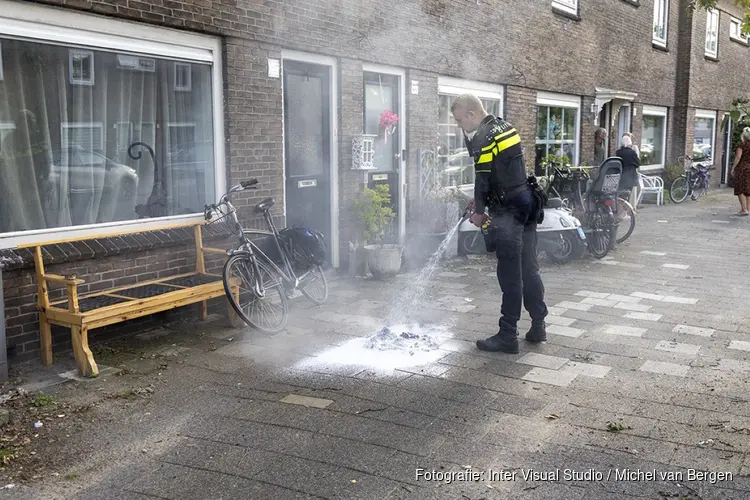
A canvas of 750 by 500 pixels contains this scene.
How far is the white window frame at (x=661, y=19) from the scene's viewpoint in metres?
18.2

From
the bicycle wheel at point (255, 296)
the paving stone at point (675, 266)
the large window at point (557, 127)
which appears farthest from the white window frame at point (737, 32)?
the bicycle wheel at point (255, 296)

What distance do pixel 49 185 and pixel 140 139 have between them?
962 mm

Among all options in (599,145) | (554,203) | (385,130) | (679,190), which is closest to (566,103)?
(599,145)

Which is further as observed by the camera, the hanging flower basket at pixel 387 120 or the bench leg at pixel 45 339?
the hanging flower basket at pixel 387 120

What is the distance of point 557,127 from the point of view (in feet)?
46.3

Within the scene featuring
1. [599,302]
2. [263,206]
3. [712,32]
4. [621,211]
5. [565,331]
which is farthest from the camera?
[712,32]

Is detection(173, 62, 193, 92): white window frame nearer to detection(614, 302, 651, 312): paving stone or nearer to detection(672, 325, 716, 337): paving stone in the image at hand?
detection(614, 302, 651, 312): paving stone

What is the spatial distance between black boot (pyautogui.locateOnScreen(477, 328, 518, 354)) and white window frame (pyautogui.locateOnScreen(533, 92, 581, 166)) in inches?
317

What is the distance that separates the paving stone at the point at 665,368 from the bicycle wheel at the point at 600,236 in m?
4.47

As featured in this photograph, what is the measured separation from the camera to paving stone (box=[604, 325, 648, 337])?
241 inches

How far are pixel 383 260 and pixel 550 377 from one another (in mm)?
3559

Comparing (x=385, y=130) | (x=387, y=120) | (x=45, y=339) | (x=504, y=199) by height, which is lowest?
(x=45, y=339)

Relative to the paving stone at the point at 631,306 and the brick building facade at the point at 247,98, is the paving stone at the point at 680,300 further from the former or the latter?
the brick building facade at the point at 247,98

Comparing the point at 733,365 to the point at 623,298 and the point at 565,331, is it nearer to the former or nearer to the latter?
the point at 565,331
